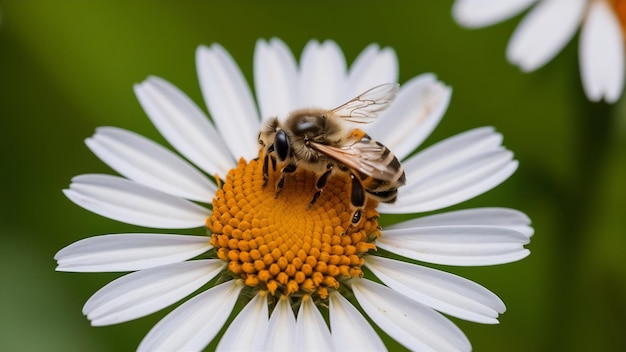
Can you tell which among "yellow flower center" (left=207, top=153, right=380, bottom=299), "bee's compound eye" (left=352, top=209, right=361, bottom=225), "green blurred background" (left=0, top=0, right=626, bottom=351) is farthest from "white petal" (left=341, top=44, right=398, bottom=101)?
"green blurred background" (left=0, top=0, right=626, bottom=351)

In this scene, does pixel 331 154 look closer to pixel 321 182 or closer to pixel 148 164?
pixel 321 182

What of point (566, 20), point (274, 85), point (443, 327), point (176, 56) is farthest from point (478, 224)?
point (176, 56)

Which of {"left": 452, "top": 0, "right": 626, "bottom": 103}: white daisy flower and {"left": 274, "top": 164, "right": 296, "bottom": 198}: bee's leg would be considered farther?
{"left": 452, "top": 0, "right": 626, "bottom": 103}: white daisy flower

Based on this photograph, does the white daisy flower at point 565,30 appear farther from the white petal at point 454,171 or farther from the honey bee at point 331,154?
the honey bee at point 331,154

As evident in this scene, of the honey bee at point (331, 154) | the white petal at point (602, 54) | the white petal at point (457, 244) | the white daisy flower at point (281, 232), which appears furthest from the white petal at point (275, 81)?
the white petal at point (602, 54)

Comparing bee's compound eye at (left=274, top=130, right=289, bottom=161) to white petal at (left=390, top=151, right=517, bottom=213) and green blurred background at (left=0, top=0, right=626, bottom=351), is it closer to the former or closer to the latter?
white petal at (left=390, top=151, right=517, bottom=213)

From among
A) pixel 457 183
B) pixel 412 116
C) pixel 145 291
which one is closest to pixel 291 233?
pixel 145 291
